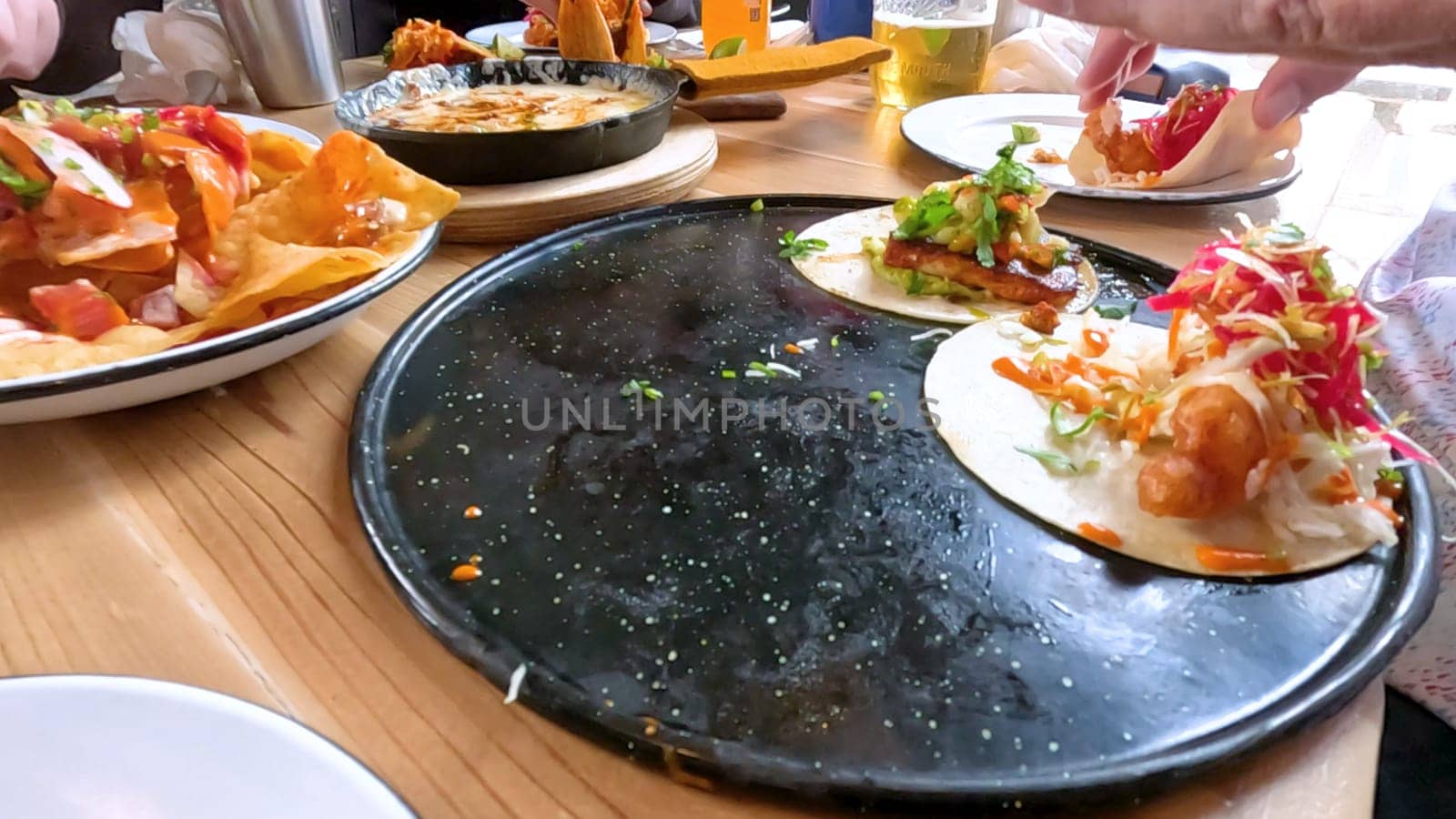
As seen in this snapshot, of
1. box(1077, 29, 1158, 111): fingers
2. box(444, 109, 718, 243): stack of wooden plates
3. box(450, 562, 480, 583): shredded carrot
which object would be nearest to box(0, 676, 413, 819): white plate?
box(450, 562, 480, 583): shredded carrot

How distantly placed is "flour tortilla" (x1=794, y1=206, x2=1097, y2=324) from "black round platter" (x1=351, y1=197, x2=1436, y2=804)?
11 centimetres

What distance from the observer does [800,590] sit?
0.69 meters

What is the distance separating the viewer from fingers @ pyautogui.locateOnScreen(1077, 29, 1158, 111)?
3.95ft

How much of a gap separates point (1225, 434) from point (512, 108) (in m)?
1.31

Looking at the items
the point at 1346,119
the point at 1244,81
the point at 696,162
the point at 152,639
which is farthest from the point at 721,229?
the point at 1244,81

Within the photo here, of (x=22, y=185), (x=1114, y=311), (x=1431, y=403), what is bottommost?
(x=1431, y=403)

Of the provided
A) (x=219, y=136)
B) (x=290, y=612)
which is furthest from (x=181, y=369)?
(x=219, y=136)

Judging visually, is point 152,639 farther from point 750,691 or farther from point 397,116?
point 397,116

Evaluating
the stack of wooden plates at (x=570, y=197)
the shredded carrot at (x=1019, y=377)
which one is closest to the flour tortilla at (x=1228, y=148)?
the shredded carrot at (x=1019, y=377)

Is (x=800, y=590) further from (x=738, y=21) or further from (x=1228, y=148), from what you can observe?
(x=738, y=21)

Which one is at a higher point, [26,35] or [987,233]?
[26,35]

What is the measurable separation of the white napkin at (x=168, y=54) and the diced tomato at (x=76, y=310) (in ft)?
4.52

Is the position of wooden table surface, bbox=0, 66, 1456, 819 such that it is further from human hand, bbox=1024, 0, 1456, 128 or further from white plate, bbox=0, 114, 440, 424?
human hand, bbox=1024, 0, 1456, 128

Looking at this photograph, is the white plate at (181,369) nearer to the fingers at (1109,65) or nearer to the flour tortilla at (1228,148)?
the fingers at (1109,65)
